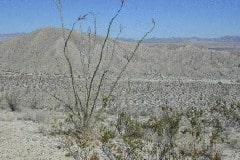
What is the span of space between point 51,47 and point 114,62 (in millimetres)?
7212

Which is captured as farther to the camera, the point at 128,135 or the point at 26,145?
the point at 26,145

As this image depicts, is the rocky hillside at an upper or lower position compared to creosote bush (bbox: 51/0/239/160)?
lower

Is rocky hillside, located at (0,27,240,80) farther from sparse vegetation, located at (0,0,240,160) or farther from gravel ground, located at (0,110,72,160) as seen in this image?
gravel ground, located at (0,110,72,160)

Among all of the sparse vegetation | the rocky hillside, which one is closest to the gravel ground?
the sparse vegetation

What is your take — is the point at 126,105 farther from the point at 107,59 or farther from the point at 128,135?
the point at 107,59

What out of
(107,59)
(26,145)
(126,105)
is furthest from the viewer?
(107,59)

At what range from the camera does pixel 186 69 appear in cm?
5678

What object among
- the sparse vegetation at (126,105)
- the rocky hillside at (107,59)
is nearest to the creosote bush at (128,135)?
the sparse vegetation at (126,105)

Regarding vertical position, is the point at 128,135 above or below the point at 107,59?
above

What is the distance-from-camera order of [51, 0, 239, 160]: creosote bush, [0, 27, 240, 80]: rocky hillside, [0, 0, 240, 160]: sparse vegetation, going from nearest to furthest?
[51, 0, 239, 160]: creosote bush < [0, 0, 240, 160]: sparse vegetation < [0, 27, 240, 80]: rocky hillside

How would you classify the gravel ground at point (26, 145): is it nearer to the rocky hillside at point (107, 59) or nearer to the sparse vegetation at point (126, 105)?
the sparse vegetation at point (126, 105)

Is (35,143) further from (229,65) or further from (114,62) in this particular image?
(229,65)

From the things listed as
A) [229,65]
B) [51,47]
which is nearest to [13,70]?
[51,47]

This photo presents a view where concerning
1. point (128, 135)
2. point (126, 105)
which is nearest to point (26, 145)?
point (128, 135)
